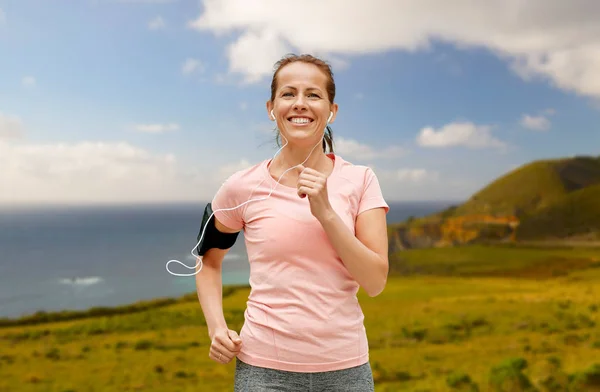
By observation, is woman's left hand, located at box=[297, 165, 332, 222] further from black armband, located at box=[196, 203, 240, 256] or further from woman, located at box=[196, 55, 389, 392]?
black armband, located at box=[196, 203, 240, 256]

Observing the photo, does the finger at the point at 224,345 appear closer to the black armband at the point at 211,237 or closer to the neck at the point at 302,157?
the black armband at the point at 211,237

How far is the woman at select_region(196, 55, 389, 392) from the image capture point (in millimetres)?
1576

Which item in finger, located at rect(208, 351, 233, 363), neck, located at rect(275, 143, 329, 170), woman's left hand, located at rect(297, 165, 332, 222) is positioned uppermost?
neck, located at rect(275, 143, 329, 170)

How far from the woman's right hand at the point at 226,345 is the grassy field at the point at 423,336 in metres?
5.59

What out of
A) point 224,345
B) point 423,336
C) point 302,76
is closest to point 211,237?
point 224,345

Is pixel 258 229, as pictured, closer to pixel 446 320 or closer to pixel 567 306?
pixel 446 320

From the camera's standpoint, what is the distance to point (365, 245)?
1638mm

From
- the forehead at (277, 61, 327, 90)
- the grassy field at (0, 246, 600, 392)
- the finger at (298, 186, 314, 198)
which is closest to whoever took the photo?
the finger at (298, 186, 314, 198)

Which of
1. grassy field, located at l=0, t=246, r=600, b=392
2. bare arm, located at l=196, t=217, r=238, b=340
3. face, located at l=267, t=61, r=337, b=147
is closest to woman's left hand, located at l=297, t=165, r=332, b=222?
face, located at l=267, t=61, r=337, b=147

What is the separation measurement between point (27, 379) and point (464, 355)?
6.89 metres

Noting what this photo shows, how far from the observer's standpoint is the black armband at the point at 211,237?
1852 mm

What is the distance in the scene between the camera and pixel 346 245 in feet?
4.91

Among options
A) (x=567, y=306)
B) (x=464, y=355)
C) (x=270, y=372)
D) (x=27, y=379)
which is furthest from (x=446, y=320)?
(x=270, y=372)

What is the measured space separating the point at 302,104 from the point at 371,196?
1.17ft
